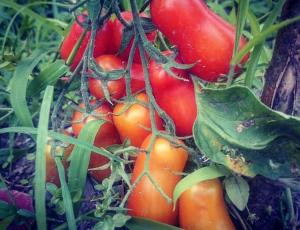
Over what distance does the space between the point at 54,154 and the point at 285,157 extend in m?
0.44

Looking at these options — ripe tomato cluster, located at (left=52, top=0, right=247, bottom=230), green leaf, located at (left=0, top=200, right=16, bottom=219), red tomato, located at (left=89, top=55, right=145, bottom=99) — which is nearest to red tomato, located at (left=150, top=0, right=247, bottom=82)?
ripe tomato cluster, located at (left=52, top=0, right=247, bottom=230)

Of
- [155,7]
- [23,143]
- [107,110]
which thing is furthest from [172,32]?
[23,143]

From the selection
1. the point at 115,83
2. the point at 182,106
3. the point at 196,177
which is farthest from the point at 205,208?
the point at 115,83

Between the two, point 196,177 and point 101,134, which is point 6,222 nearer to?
point 101,134

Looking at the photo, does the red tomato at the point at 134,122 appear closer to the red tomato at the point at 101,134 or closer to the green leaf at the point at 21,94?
the red tomato at the point at 101,134

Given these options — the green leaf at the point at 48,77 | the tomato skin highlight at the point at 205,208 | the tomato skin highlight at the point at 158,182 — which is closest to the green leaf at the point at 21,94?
the green leaf at the point at 48,77

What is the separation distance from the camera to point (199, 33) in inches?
32.5

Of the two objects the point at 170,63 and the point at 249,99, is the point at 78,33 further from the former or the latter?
the point at 249,99

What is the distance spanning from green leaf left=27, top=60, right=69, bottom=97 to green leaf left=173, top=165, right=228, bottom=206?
0.39 meters

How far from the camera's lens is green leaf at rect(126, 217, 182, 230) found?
2.51ft

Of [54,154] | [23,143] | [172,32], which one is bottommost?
[23,143]

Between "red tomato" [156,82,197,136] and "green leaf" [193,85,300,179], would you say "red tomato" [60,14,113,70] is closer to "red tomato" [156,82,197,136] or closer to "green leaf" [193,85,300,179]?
"red tomato" [156,82,197,136]

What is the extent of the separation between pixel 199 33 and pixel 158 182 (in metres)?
0.29

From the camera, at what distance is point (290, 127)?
2.16 ft
